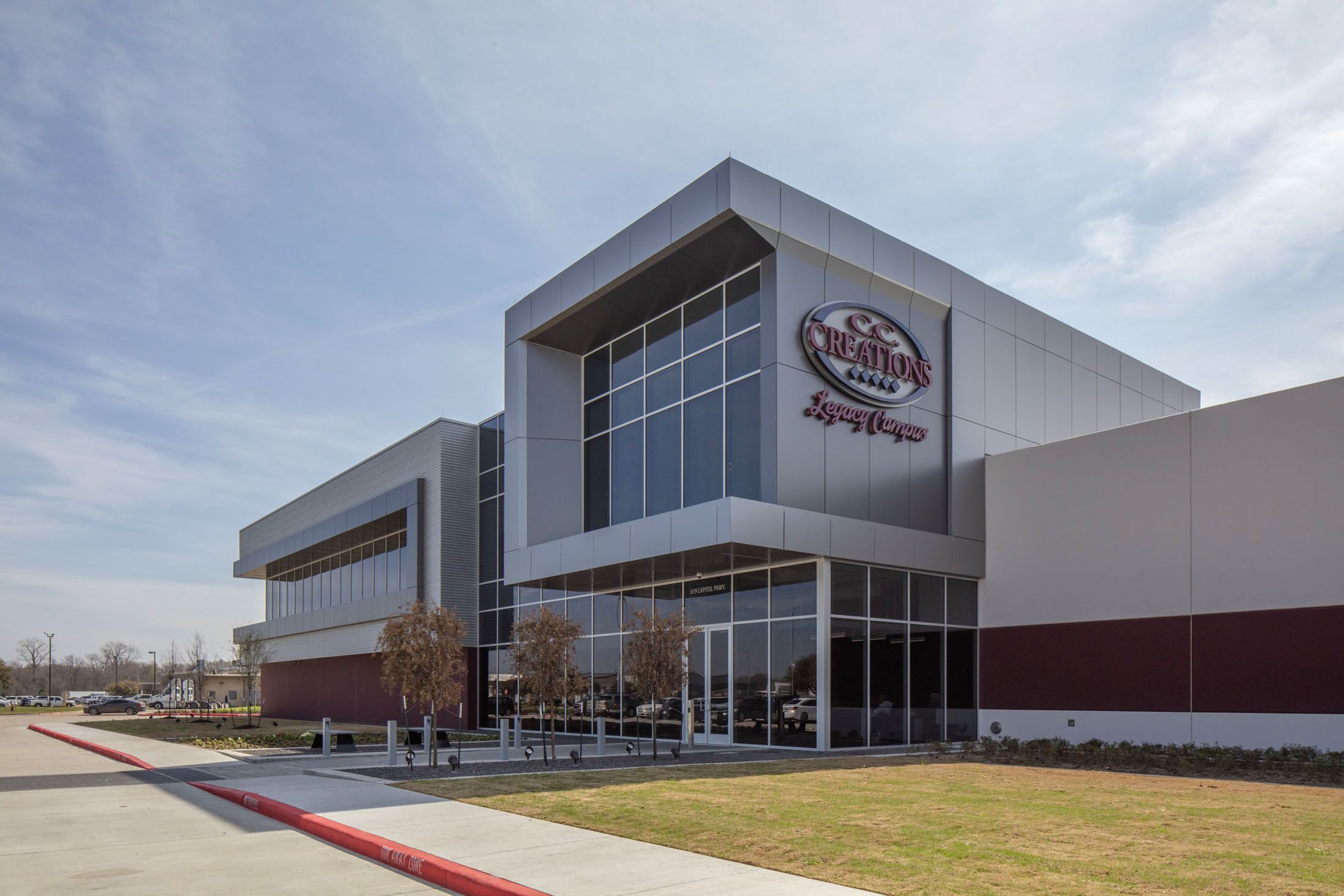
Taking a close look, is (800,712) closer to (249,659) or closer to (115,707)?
(249,659)

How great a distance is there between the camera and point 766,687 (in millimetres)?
24516

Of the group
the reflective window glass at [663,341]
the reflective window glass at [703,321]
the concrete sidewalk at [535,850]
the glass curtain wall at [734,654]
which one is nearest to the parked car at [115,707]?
the glass curtain wall at [734,654]

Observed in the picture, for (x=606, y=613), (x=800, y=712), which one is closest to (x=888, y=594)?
(x=800, y=712)

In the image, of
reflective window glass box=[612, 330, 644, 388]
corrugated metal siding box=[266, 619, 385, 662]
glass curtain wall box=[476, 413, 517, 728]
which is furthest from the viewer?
corrugated metal siding box=[266, 619, 385, 662]

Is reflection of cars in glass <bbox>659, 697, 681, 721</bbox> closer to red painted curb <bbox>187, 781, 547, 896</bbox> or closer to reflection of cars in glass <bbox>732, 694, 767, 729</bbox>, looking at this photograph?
reflection of cars in glass <bbox>732, 694, 767, 729</bbox>

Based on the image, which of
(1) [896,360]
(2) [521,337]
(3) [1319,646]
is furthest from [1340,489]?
(2) [521,337]

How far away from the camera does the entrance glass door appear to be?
83.8 ft

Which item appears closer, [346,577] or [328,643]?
[328,643]

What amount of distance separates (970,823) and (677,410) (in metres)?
17.7

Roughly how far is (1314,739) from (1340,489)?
16.3ft

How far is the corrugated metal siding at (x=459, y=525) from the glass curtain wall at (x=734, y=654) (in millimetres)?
8370

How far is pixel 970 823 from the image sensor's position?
11430mm

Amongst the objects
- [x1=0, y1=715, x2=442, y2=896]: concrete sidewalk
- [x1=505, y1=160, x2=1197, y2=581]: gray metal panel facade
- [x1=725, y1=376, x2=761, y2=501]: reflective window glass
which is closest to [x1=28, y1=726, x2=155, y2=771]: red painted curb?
[x1=0, y1=715, x2=442, y2=896]: concrete sidewalk

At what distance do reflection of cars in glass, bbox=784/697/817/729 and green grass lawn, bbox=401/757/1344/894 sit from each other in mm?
4854
